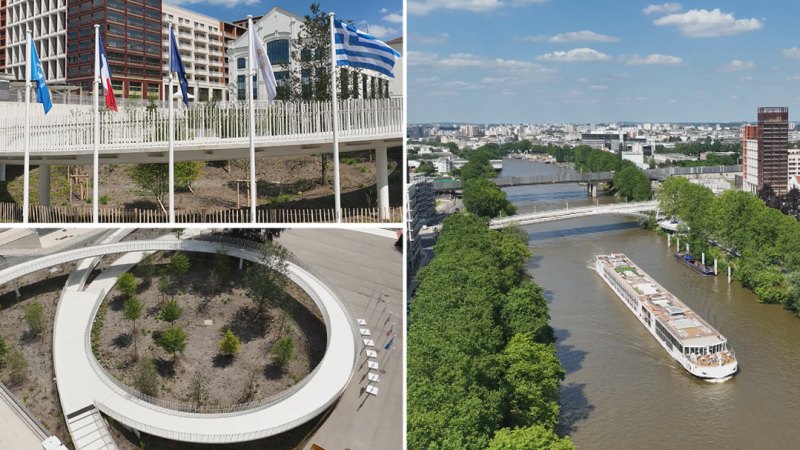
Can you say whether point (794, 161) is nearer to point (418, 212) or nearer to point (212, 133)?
point (418, 212)

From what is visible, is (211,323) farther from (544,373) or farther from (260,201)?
(544,373)

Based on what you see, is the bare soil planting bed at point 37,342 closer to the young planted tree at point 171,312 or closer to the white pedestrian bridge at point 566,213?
the young planted tree at point 171,312

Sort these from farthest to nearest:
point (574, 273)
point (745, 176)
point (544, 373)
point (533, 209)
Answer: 1. point (745, 176)
2. point (533, 209)
3. point (574, 273)
4. point (544, 373)

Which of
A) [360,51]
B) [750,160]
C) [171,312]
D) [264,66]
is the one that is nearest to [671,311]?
[360,51]

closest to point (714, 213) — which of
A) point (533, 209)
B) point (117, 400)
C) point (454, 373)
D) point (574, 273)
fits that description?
point (574, 273)

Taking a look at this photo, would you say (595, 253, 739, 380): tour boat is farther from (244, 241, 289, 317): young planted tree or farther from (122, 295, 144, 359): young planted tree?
(122, 295, 144, 359): young planted tree
